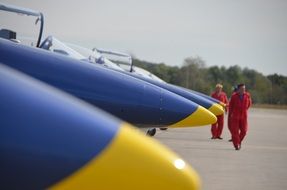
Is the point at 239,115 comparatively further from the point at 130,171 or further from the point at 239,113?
the point at 130,171

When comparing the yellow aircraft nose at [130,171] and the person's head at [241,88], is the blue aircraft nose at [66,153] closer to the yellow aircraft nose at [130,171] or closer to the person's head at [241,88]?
the yellow aircraft nose at [130,171]

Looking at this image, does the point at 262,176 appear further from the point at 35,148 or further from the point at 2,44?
the point at 35,148

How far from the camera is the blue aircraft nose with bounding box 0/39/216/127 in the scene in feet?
16.9

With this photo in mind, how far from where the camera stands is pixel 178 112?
6164 millimetres

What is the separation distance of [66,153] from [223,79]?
93.0 metres

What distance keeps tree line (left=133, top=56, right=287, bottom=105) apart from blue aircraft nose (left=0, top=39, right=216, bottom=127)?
68394mm

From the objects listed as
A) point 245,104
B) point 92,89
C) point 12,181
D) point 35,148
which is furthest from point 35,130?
point 245,104

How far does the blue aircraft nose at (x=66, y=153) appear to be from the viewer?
Result: 2.37m

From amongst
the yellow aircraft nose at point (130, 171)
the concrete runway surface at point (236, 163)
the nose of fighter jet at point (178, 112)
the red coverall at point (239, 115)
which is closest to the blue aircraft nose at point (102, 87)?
the nose of fighter jet at point (178, 112)

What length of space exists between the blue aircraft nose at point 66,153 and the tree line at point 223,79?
236 feet

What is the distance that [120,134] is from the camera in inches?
102

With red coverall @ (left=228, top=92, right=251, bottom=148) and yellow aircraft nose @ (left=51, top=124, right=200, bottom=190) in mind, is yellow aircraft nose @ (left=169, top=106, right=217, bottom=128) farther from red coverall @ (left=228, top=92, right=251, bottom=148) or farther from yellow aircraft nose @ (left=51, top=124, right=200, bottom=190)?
red coverall @ (left=228, top=92, right=251, bottom=148)

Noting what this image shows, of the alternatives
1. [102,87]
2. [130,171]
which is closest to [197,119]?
[102,87]

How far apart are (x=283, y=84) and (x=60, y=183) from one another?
94.3 metres
